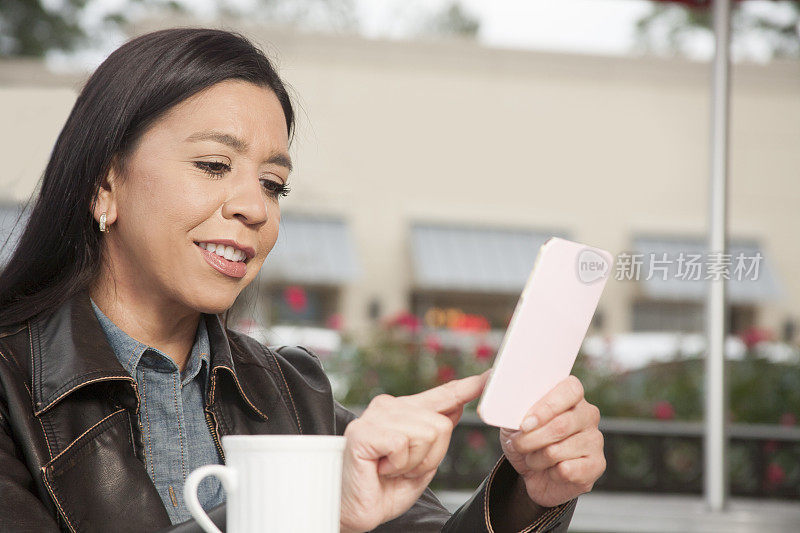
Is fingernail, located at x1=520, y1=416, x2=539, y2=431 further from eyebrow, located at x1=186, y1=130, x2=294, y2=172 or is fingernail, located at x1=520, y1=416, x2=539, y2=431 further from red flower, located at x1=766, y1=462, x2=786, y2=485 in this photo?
red flower, located at x1=766, y1=462, x2=786, y2=485

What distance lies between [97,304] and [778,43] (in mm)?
14759

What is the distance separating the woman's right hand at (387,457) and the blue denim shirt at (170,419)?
47 cm

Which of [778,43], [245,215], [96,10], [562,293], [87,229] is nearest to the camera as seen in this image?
[562,293]

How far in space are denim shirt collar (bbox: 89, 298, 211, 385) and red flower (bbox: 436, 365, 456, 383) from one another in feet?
11.6

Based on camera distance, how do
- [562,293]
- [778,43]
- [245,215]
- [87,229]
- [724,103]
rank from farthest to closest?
[778,43]
[724,103]
[87,229]
[245,215]
[562,293]

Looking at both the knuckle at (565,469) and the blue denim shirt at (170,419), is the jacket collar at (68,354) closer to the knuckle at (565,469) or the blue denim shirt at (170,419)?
the blue denim shirt at (170,419)

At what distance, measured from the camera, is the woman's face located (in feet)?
4.00

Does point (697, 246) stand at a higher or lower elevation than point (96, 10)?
lower

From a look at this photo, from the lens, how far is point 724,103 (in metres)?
2.88

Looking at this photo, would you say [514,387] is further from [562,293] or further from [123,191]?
[123,191]

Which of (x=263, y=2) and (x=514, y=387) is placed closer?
(x=514, y=387)

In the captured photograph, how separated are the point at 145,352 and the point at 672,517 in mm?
2037

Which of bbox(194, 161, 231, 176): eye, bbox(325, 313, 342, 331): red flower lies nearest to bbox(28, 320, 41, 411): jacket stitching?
bbox(194, 161, 231, 176): eye

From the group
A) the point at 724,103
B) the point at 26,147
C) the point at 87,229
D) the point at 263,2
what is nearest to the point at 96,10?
the point at 263,2
